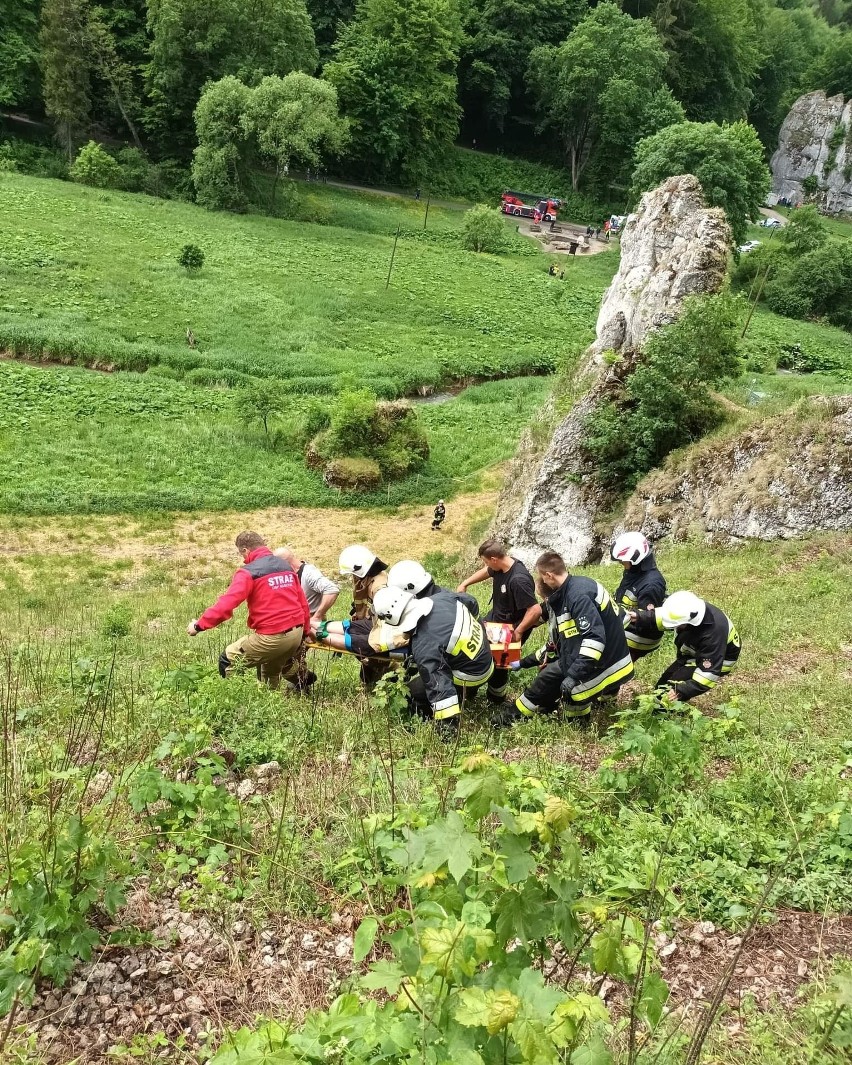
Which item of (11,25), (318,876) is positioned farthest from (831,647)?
(11,25)

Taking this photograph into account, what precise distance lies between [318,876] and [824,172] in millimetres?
93273

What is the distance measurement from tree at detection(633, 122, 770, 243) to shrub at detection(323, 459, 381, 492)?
31.7 metres

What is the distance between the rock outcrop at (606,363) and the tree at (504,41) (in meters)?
61.7

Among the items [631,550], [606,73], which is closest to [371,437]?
[631,550]

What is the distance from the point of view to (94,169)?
45.8 m

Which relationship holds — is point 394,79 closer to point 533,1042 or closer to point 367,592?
point 367,592

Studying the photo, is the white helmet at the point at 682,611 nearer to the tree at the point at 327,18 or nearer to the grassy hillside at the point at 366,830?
the grassy hillside at the point at 366,830

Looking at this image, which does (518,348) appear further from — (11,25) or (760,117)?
(760,117)

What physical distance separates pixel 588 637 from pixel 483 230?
4844cm

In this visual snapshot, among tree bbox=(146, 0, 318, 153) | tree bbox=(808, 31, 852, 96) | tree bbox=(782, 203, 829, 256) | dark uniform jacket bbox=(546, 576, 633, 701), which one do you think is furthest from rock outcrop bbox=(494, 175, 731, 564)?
tree bbox=(808, 31, 852, 96)

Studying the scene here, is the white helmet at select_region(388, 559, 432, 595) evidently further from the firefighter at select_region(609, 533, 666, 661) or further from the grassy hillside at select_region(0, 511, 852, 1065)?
the firefighter at select_region(609, 533, 666, 661)

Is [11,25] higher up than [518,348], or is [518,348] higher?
[11,25]

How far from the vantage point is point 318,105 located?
4388 cm

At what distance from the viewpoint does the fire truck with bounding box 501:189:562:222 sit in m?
61.1
